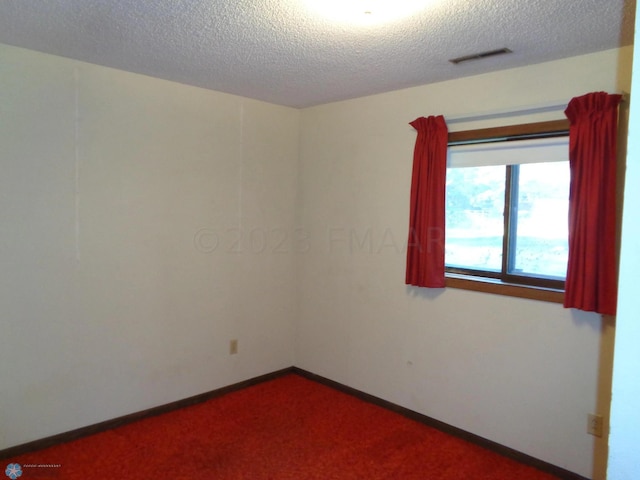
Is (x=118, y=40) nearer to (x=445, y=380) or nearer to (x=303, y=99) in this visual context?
(x=303, y=99)

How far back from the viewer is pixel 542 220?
2.74 metres

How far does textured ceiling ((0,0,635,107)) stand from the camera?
6.34 ft

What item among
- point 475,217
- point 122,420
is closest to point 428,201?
point 475,217

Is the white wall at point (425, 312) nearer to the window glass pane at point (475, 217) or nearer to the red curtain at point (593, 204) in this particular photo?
the red curtain at point (593, 204)

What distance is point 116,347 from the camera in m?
3.03

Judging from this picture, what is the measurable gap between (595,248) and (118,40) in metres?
2.82

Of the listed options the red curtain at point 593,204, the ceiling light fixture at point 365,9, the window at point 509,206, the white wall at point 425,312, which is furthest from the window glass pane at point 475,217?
the ceiling light fixture at point 365,9

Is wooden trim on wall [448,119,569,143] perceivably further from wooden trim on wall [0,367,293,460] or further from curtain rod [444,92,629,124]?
wooden trim on wall [0,367,293,460]

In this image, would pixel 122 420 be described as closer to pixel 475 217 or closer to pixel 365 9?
pixel 475 217

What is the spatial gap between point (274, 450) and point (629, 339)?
2.55 m

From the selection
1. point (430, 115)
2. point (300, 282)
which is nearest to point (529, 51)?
point (430, 115)

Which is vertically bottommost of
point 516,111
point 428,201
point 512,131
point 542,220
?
point 542,220

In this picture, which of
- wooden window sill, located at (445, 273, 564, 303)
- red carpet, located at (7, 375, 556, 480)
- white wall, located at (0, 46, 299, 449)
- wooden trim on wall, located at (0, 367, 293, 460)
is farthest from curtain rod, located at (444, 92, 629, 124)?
wooden trim on wall, located at (0, 367, 293, 460)

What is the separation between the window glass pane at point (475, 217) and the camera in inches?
116
